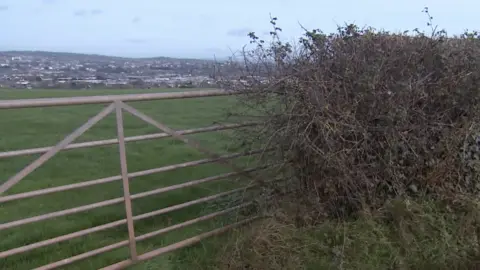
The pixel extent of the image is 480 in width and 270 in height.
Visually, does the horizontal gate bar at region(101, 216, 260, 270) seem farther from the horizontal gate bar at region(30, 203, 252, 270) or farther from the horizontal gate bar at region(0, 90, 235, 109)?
the horizontal gate bar at region(0, 90, 235, 109)

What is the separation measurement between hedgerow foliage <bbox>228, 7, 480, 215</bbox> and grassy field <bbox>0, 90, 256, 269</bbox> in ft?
2.21

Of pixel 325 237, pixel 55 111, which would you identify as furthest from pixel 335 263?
pixel 55 111

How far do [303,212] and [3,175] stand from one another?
3.87 meters

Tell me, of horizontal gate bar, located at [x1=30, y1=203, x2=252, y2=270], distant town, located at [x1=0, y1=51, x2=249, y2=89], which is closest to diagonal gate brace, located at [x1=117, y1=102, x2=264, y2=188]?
horizontal gate bar, located at [x1=30, y1=203, x2=252, y2=270]

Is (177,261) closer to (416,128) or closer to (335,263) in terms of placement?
(335,263)

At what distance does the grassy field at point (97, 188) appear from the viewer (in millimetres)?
4430

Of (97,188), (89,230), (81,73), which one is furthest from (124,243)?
(81,73)

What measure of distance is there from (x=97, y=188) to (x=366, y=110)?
3.18 m

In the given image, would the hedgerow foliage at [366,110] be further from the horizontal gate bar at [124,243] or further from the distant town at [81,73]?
the distant town at [81,73]

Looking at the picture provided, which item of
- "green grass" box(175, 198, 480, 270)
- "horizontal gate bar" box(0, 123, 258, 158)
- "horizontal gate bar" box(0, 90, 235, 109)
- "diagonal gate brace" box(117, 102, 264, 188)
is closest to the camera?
"horizontal gate bar" box(0, 90, 235, 109)

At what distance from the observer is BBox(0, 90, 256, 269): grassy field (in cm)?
443

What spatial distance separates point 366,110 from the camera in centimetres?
492

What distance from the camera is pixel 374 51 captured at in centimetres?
505

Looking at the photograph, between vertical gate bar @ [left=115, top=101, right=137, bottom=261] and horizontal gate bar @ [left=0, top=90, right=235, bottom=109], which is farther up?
horizontal gate bar @ [left=0, top=90, right=235, bottom=109]
